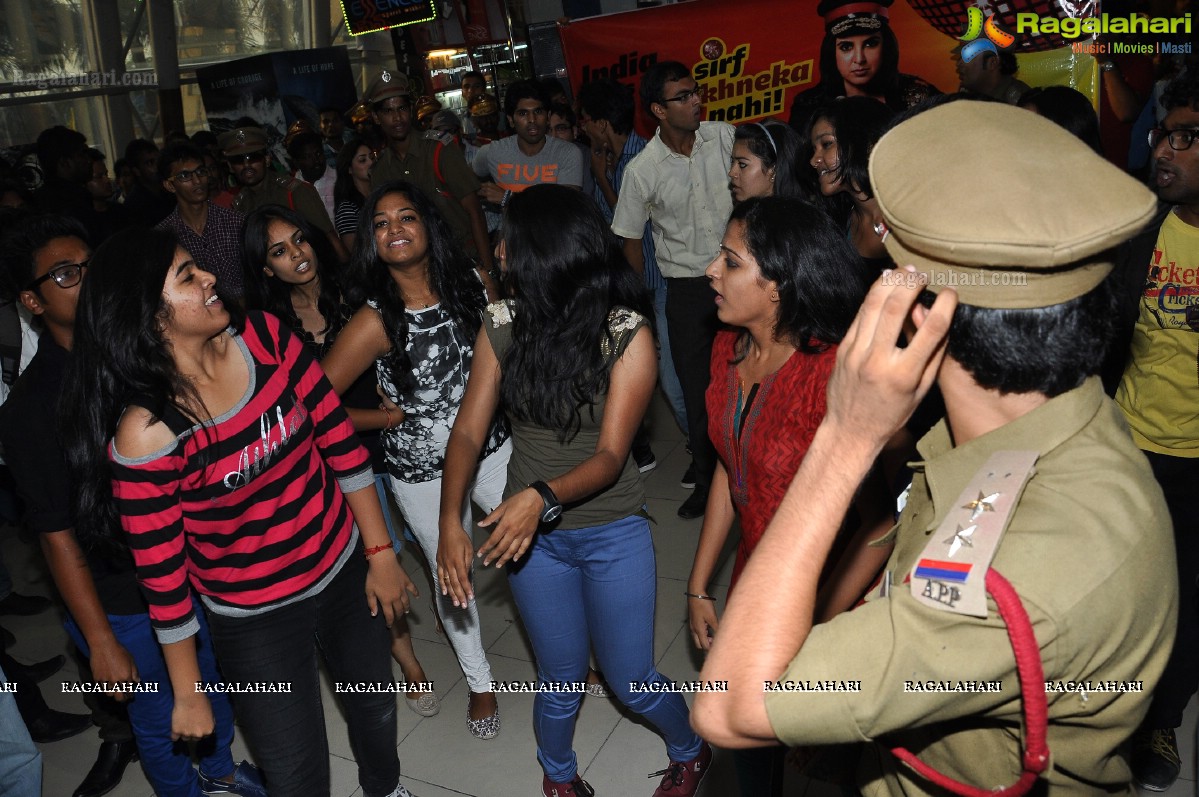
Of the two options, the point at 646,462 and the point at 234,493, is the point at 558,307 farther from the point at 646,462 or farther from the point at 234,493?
the point at 646,462

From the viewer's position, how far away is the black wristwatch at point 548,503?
6.31ft

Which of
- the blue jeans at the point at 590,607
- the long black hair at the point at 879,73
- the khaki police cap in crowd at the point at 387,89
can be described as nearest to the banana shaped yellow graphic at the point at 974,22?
the long black hair at the point at 879,73

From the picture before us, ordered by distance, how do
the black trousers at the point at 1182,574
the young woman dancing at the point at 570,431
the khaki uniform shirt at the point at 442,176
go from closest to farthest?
1. the young woman dancing at the point at 570,431
2. the black trousers at the point at 1182,574
3. the khaki uniform shirt at the point at 442,176

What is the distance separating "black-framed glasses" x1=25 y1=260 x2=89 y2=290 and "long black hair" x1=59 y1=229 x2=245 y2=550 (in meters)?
0.66

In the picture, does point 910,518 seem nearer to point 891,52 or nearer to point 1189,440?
point 1189,440

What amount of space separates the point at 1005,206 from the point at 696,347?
9.73ft

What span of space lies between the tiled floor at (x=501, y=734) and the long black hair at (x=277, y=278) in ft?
4.62

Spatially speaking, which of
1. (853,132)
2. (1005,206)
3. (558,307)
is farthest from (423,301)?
(1005,206)

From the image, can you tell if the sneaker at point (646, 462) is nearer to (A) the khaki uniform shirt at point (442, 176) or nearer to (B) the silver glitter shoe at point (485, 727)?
(A) the khaki uniform shirt at point (442, 176)

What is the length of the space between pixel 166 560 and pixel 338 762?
1.39 m

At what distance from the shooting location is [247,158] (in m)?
5.61

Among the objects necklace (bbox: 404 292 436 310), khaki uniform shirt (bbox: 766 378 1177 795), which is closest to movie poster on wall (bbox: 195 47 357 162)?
necklace (bbox: 404 292 436 310)

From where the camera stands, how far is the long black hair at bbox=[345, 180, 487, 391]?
8.55ft

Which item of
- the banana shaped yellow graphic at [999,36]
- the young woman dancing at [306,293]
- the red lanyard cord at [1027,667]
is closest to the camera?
the red lanyard cord at [1027,667]
